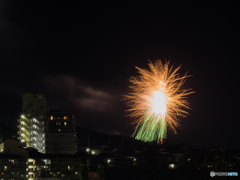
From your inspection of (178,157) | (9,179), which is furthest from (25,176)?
(178,157)

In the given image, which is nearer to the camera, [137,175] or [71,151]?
[137,175]

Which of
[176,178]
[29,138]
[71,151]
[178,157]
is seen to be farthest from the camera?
[29,138]

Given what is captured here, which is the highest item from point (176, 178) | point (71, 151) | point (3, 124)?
point (3, 124)

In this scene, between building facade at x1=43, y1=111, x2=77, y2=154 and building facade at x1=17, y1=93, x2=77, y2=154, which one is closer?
building facade at x1=43, y1=111, x2=77, y2=154

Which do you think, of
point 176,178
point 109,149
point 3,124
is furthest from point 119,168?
point 3,124

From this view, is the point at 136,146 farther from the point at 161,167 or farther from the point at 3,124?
the point at 3,124

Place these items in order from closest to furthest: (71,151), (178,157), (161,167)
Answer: (161,167)
(178,157)
(71,151)

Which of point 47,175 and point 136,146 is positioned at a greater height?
point 136,146

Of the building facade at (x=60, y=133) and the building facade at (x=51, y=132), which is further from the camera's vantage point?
the building facade at (x=51, y=132)

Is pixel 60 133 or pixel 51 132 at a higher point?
pixel 51 132
